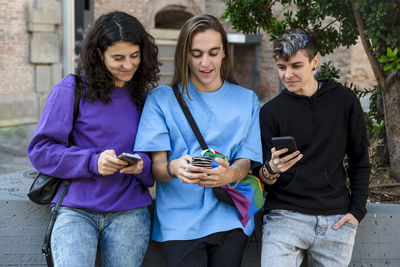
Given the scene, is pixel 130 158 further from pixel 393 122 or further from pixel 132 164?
pixel 393 122

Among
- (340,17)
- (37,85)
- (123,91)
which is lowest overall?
(37,85)

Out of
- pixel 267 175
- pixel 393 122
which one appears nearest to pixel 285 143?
pixel 267 175

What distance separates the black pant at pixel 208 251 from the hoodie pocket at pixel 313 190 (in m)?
0.41

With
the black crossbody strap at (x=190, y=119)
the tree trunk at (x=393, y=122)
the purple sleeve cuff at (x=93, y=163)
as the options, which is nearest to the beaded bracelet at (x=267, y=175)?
the black crossbody strap at (x=190, y=119)

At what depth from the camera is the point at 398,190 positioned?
4133 mm

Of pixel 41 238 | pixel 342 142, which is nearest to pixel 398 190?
pixel 342 142

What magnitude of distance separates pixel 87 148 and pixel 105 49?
0.54 m

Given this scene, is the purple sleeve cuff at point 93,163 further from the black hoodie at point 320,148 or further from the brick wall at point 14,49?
the brick wall at point 14,49

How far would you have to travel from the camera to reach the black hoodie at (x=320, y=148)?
119 inches

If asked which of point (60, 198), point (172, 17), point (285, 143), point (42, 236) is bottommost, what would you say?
point (42, 236)

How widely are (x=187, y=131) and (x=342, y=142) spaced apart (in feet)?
2.98

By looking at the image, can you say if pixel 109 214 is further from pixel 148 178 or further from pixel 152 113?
pixel 152 113

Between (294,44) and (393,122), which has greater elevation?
(294,44)

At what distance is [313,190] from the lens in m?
3.02
